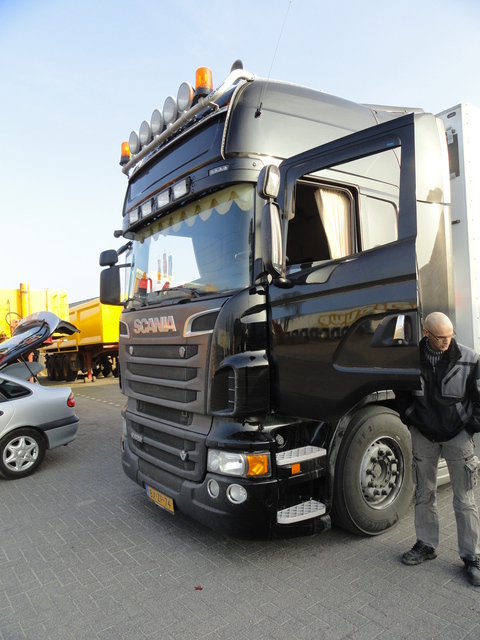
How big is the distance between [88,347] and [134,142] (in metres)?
13.5

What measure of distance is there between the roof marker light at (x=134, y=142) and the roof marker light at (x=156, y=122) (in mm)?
324

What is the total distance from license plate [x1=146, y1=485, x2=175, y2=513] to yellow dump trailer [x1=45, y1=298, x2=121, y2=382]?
11.8m

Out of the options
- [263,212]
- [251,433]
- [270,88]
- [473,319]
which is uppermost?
[270,88]

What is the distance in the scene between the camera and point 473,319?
11.9ft

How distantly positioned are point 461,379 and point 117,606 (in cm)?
260

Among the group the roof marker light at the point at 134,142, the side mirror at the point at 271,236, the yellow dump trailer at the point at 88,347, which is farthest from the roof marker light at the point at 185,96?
the yellow dump trailer at the point at 88,347

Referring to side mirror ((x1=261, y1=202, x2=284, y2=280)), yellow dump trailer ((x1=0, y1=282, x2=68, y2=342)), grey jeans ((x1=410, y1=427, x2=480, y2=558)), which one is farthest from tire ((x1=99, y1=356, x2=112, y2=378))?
grey jeans ((x1=410, y1=427, x2=480, y2=558))

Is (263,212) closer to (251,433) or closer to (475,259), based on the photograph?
(251,433)

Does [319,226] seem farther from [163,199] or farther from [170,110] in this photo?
[170,110]

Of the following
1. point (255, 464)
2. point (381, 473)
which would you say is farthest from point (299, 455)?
point (381, 473)

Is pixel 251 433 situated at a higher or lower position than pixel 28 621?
higher

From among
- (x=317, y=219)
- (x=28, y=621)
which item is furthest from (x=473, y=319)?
(x=28, y=621)

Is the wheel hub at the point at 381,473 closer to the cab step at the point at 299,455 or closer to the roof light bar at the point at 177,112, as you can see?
the cab step at the point at 299,455

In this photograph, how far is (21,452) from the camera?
19.3 feet
